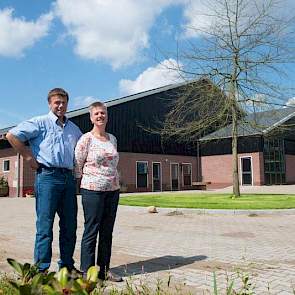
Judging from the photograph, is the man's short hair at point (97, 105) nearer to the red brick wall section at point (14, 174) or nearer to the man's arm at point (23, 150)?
the man's arm at point (23, 150)

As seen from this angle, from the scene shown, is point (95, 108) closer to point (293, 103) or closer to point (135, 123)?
point (293, 103)

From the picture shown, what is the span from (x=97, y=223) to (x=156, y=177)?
27357 mm

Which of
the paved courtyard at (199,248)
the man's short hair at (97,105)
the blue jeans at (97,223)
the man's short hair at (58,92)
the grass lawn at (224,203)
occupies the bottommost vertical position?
the paved courtyard at (199,248)

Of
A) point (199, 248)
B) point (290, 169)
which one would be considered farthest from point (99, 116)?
point (290, 169)

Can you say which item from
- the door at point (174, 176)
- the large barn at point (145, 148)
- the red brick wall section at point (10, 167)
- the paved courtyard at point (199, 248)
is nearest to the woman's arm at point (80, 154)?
the paved courtyard at point (199, 248)

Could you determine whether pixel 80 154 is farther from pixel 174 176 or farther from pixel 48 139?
pixel 174 176

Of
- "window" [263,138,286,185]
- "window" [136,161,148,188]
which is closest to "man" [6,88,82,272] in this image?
"window" [136,161,148,188]

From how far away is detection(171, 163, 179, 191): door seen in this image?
32.8m

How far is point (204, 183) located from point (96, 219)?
2938cm

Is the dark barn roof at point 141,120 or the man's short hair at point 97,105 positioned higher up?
the dark barn roof at point 141,120

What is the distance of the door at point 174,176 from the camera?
32756 mm

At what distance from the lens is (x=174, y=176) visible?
109 feet

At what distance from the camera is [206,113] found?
18.4 meters

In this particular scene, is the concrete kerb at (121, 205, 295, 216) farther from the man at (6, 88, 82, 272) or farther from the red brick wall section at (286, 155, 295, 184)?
the red brick wall section at (286, 155, 295, 184)
